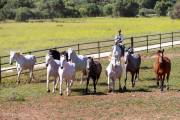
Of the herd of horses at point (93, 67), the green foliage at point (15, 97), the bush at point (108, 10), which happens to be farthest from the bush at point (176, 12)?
the green foliage at point (15, 97)

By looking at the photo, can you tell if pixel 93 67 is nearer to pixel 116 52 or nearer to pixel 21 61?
pixel 116 52

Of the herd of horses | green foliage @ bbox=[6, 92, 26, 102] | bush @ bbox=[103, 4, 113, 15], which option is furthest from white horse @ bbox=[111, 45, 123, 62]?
bush @ bbox=[103, 4, 113, 15]

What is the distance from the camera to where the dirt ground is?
1592 centimetres

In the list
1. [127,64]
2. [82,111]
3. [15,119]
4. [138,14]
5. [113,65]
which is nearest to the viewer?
[15,119]

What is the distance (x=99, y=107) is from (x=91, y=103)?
0.81m

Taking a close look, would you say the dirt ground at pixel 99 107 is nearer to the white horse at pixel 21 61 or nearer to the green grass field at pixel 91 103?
the green grass field at pixel 91 103

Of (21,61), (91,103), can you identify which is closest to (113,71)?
(91,103)

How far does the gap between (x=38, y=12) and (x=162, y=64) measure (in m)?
106

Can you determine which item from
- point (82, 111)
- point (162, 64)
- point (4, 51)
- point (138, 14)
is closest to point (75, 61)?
point (162, 64)

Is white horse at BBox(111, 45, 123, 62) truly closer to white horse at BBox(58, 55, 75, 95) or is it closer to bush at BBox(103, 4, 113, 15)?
white horse at BBox(58, 55, 75, 95)

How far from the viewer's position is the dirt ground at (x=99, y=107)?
52.2 ft

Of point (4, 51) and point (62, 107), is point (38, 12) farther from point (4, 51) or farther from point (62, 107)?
point (62, 107)

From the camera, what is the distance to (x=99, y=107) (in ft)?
56.4

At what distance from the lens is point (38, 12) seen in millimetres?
124375
